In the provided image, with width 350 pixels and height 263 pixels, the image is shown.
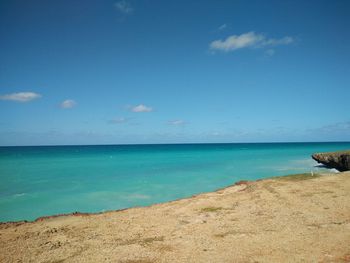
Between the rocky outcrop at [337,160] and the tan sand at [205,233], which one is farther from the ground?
the rocky outcrop at [337,160]

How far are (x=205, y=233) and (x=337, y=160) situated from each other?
27.3 metres

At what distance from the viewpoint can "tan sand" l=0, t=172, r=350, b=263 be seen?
8438mm

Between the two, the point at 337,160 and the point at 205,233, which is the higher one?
the point at 337,160

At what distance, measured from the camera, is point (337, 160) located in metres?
31.2

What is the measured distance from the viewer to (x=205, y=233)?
1034 cm

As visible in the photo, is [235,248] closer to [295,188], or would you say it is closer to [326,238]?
[326,238]

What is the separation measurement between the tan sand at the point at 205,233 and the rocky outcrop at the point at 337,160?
1522 cm

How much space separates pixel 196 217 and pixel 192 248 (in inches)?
149

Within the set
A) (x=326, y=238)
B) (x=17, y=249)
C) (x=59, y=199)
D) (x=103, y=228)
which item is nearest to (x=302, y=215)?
(x=326, y=238)

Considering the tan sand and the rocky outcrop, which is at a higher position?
the rocky outcrop

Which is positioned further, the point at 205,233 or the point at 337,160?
the point at 337,160

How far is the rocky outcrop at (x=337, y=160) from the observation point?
28.9m

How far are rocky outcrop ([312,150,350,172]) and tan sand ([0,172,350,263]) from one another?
15.2 meters

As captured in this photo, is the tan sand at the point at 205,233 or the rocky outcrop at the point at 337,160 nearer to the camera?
the tan sand at the point at 205,233
